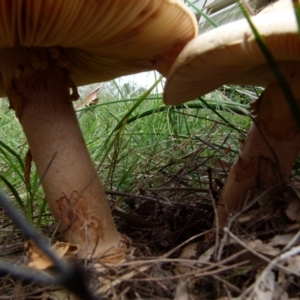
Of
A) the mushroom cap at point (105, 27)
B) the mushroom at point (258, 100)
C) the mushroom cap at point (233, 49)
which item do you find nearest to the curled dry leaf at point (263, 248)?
the mushroom at point (258, 100)

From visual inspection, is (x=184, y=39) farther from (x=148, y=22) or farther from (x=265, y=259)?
(x=265, y=259)

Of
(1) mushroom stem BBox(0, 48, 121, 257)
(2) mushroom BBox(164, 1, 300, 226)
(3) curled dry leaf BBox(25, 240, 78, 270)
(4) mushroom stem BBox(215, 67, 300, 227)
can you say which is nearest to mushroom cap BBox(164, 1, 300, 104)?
(2) mushroom BBox(164, 1, 300, 226)

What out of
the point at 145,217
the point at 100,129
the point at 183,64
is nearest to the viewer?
the point at 183,64

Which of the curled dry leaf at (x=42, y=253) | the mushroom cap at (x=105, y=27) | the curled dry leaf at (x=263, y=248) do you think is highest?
the mushroom cap at (x=105, y=27)

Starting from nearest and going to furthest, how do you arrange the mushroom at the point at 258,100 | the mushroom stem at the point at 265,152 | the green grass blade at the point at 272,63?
the green grass blade at the point at 272,63 → the mushroom at the point at 258,100 → the mushroom stem at the point at 265,152

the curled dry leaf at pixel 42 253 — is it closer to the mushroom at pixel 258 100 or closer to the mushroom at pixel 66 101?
the mushroom at pixel 66 101

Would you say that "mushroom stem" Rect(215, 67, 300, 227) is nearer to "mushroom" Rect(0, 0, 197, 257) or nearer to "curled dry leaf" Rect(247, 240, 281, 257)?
"curled dry leaf" Rect(247, 240, 281, 257)

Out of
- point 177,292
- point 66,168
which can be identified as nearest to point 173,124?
point 66,168

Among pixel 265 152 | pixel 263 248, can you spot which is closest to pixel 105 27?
pixel 265 152
